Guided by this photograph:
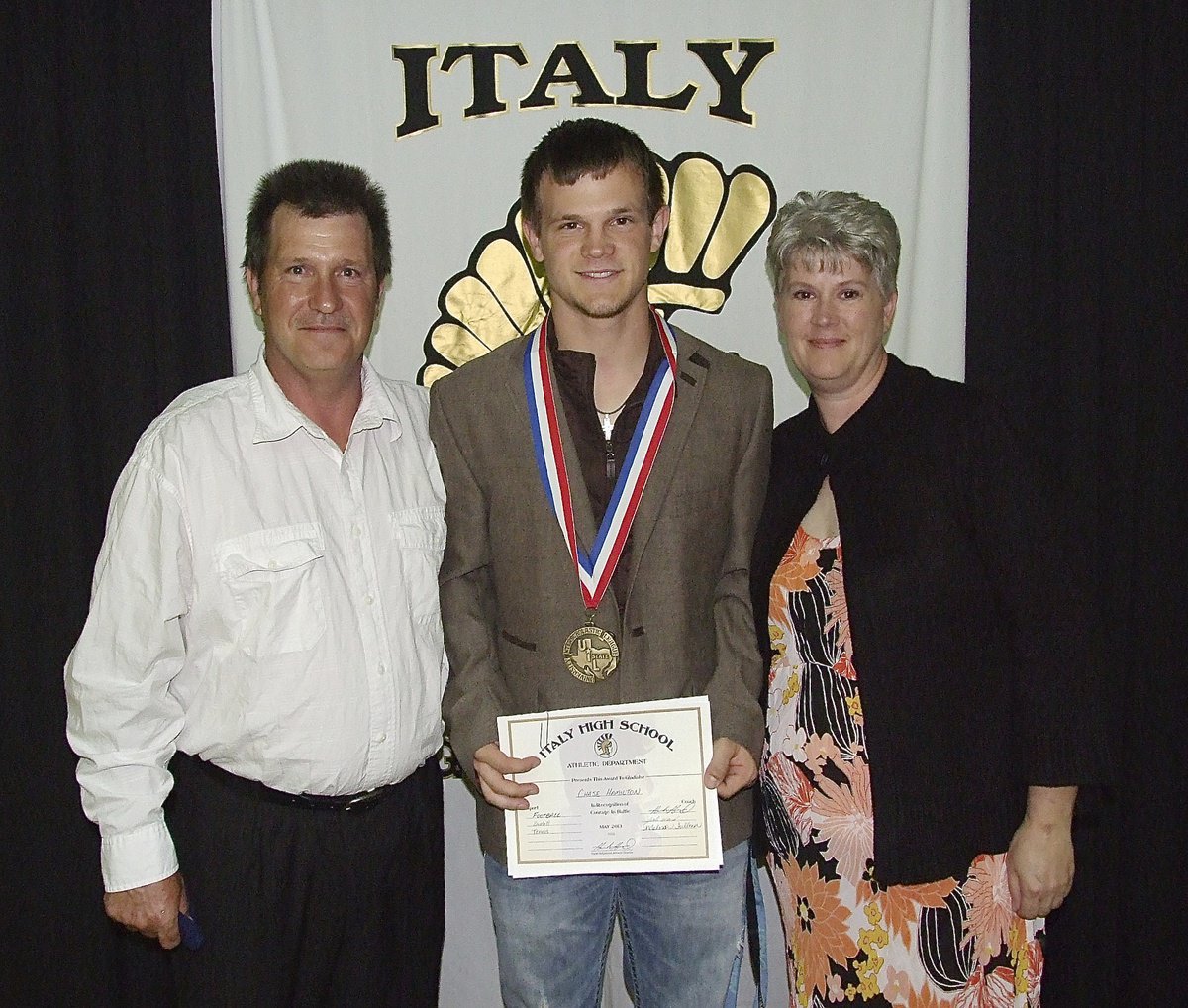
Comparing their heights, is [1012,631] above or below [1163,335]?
below

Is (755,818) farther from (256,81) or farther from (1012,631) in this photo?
(256,81)

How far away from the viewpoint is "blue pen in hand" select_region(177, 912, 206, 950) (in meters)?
1.88

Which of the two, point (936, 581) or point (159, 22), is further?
point (159, 22)

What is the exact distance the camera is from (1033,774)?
175cm

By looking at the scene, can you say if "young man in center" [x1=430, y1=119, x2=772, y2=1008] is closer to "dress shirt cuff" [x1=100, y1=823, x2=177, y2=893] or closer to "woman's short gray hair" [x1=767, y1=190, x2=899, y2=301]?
"woman's short gray hair" [x1=767, y1=190, x2=899, y2=301]

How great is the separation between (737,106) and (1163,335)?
1.28 metres

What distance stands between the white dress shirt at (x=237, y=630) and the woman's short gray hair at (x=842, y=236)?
0.95 metres

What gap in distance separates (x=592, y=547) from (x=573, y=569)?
6cm

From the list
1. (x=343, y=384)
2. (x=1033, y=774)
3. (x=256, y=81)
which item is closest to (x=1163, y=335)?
(x=1033, y=774)

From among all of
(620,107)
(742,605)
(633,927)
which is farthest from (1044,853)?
(620,107)

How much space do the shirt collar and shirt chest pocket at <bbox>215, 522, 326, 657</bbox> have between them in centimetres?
19

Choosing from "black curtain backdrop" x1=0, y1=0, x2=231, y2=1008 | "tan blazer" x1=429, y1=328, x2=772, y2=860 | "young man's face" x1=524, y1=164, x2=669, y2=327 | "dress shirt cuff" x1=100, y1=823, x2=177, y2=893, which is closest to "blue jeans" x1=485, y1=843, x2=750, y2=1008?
"tan blazer" x1=429, y1=328, x2=772, y2=860

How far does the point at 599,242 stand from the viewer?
193cm

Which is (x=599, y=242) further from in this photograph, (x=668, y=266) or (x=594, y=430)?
(x=668, y=266)
